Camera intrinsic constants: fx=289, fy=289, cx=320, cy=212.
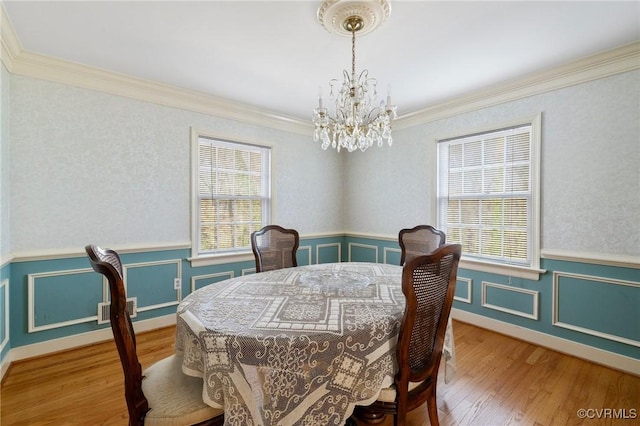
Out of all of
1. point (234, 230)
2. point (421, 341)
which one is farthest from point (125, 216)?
point (421, 341)

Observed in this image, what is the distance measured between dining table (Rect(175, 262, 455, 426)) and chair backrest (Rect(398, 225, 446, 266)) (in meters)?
1.29

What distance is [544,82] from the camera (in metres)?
2.70

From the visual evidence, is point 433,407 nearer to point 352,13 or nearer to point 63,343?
point 352,13

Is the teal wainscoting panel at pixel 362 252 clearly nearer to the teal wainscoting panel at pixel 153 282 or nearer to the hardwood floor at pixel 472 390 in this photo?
the hardwood floor at pixel 472 390

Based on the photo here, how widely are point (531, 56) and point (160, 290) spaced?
4095mm

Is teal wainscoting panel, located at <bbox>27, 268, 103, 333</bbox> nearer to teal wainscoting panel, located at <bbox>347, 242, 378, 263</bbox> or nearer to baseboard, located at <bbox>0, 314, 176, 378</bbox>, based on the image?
baseboard, located at <bbox>0, 314, 176, 378</bbox>

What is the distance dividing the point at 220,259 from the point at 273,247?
106 cm

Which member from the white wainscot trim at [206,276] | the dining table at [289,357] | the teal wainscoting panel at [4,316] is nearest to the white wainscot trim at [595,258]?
the dining table at [289,357]

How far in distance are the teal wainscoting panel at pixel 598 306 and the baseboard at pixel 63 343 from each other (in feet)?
12.9

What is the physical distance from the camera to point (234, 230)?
3.68m

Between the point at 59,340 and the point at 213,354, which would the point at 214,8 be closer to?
the point at 213,354

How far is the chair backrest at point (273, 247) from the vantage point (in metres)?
2.63

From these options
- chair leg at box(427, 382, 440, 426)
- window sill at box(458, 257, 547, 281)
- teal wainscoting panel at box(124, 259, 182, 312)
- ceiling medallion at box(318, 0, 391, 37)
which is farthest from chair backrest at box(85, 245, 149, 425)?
window sill at box(458, 257, 547, 281)

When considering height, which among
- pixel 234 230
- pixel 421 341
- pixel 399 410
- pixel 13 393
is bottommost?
pixel 13 393
